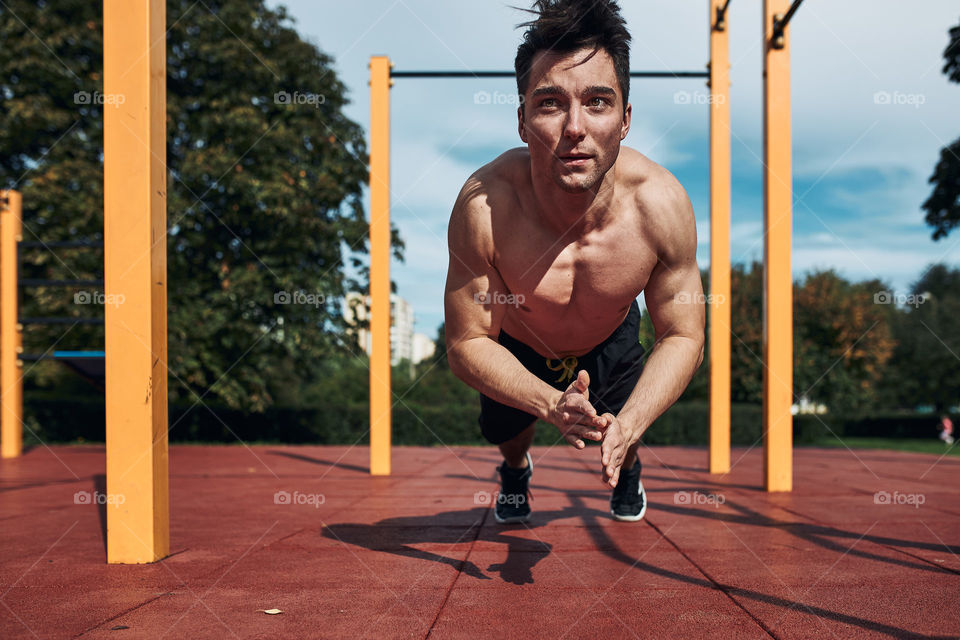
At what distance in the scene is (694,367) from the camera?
2.70 m

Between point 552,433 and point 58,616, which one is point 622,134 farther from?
point 552,433

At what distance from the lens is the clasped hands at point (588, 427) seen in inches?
82.1

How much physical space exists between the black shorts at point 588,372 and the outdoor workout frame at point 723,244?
248 cm

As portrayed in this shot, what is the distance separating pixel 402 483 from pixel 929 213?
17.0m

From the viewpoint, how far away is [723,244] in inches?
259

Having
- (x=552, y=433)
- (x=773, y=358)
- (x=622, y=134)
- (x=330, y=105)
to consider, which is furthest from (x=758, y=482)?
(x=330, y=105)
